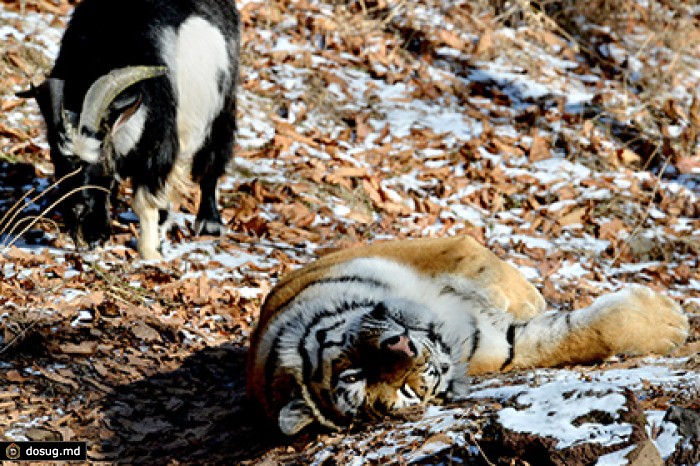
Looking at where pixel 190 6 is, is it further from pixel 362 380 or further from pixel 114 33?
pixel 362 380

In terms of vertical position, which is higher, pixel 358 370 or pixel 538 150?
pixel 358 370

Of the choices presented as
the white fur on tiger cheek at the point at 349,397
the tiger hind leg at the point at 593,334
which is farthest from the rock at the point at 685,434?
the tiger hind leg at the point at 593,334

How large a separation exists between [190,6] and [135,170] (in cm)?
142

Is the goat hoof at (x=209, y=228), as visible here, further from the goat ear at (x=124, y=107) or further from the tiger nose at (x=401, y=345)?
the tiger nose at (x=401, y=345)

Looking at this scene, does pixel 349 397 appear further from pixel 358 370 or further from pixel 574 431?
pixel 574 431

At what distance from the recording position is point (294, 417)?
3494 mm

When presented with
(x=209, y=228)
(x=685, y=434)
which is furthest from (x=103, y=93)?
(x=685, y=434)

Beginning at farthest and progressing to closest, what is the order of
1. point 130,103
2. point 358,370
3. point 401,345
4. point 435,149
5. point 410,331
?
point 435,149
point 130,103
point 410,331
point 358,370
point 401,345

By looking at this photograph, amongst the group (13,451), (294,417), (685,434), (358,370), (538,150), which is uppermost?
(685,434)

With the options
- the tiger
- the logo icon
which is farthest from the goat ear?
the logo icon

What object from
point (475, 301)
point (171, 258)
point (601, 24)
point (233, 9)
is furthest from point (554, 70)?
point (475, 301)

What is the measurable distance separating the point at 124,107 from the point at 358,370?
3.60 m

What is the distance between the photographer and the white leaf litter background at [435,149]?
7.27 meters

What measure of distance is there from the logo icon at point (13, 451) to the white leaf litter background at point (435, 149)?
1.72 metres
